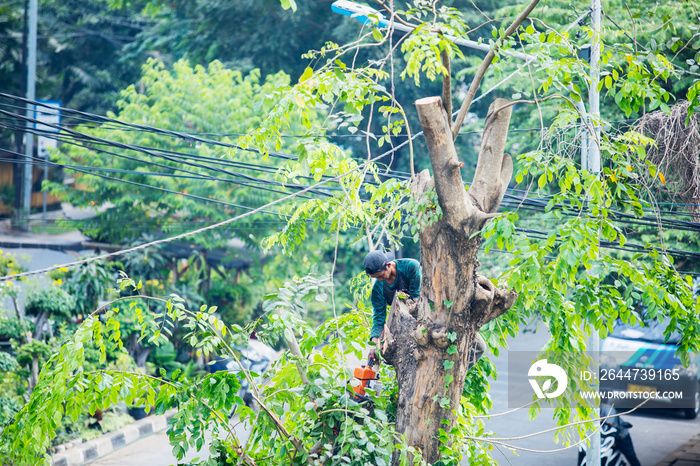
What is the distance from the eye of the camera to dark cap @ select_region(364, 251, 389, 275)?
170 inches

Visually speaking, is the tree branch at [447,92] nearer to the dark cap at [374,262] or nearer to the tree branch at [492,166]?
the tree branch at [492,166]

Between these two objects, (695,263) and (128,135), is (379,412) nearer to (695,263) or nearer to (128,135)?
→ (695,263)

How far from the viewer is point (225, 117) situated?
1283 centimetres

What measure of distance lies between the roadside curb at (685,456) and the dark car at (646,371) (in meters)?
0.91

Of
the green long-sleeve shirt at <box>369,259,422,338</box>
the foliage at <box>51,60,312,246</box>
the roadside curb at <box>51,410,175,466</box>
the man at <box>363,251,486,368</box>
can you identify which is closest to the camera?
the man at <box>363,251,486,368</box>

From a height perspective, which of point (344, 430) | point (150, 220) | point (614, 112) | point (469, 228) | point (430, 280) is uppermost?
point (614, 112)

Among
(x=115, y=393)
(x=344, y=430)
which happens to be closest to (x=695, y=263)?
(x=344, y=430)

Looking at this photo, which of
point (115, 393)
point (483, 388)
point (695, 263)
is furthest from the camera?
point (695, 263)

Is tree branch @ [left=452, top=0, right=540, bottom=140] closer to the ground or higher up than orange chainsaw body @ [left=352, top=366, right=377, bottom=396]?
higher up

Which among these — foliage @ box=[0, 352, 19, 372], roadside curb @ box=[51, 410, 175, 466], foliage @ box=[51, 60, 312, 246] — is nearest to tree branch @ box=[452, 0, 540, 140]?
roadside curb @ box=[51, 410, 175, 466]

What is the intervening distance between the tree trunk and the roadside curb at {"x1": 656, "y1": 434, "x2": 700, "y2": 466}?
673cm

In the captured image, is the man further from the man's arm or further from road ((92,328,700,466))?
road ((92,328,700,466))

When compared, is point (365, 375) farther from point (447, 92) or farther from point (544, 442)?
point (544, 442)

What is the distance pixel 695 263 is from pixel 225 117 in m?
9.40
